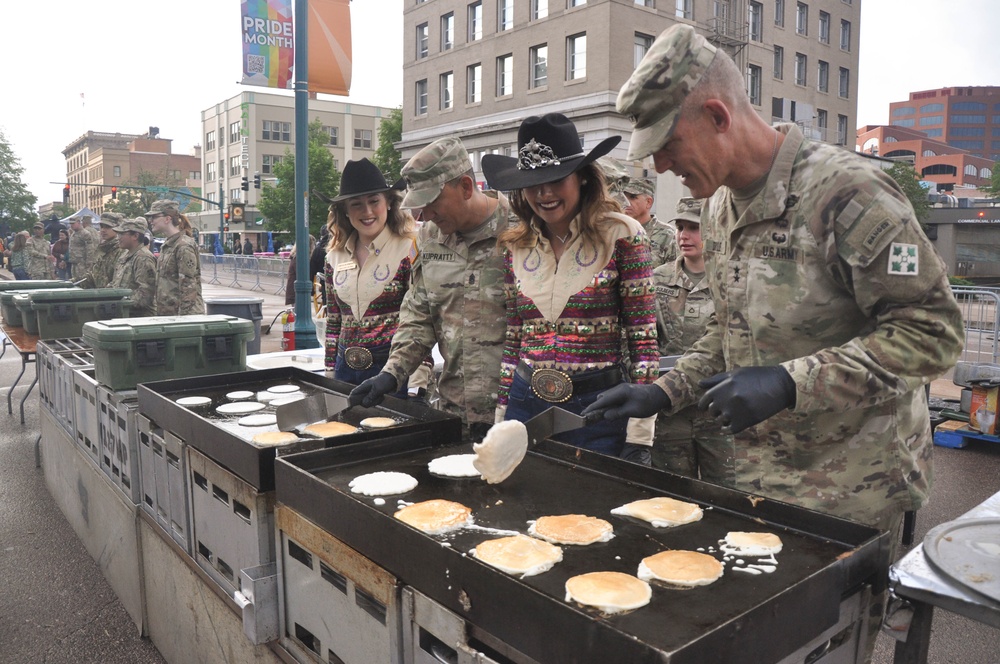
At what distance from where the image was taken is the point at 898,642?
151cm

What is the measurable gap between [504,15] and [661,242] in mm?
29586

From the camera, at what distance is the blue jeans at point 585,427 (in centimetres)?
279

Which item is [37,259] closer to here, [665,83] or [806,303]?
[665,83]

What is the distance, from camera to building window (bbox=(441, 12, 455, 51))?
114 feet

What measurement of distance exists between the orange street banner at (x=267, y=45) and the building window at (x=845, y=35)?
37.5 m

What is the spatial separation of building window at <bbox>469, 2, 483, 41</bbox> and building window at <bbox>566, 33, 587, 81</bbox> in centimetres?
551

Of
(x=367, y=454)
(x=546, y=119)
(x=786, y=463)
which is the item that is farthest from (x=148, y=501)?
(x=786, y=463)

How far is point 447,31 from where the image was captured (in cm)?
3516

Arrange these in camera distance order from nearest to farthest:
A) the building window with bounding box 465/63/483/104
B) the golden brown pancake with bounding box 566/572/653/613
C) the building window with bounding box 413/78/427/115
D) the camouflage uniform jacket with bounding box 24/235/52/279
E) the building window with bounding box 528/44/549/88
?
the golden brown pancake with bounding box 566/572/653/613
the camouflage uniform jacket with bounding box 24/235/52/279
the building window with bounding box 528/44/549/88
the building window with bounding box 465/63/483/104
the building window with bounding box 413/78/427/115

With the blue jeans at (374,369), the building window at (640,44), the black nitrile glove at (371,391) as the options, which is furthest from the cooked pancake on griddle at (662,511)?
the building window at (640,44)

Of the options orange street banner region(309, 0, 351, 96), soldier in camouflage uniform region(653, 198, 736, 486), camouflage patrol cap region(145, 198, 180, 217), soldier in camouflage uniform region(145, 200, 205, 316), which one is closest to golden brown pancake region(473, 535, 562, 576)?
soldier in camouflage uniform region(653, 198, 736, 486)

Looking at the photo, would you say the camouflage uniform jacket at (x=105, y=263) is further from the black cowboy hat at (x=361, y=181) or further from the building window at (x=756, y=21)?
the building window at (x=756, y=21)

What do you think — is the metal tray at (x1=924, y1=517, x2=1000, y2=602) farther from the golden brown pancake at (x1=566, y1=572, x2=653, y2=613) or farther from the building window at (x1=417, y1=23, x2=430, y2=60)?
the building window at (x1=417, y1=23, x2=430, y2=60)

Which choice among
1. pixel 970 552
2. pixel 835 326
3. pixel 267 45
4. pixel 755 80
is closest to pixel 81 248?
pixel 267 45
